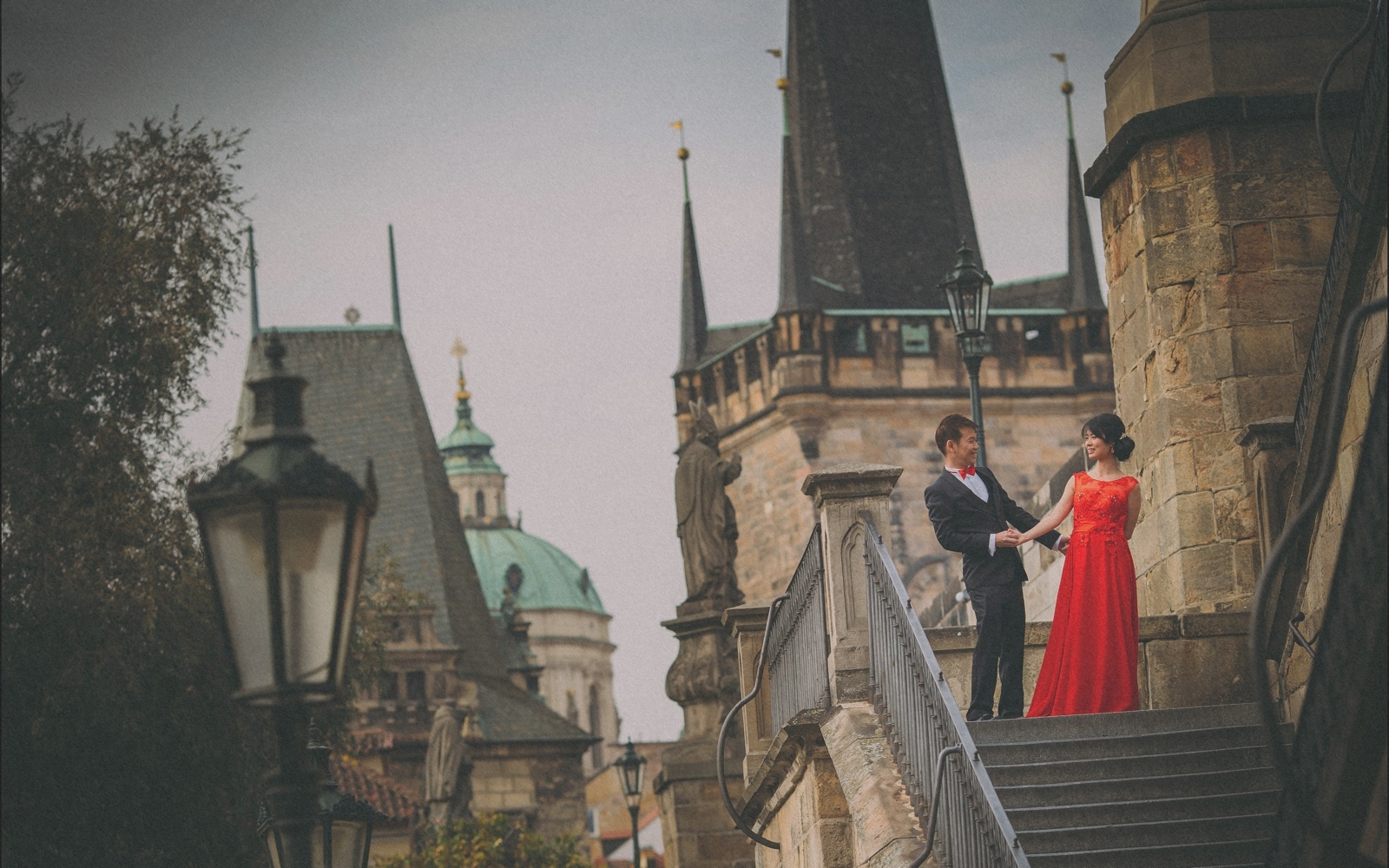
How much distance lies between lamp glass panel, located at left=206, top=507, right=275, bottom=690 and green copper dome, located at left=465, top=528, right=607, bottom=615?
436 ft

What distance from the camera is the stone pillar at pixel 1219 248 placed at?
1163cm

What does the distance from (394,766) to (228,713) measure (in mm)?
45702

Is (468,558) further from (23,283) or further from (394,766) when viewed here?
(23,283)

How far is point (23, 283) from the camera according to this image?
17.2m

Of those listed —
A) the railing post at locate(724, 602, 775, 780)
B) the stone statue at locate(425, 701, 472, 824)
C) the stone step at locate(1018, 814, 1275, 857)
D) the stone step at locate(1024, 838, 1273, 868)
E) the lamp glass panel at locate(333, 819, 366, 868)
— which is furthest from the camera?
the stone statue at locate(425, 701, 472, 824)

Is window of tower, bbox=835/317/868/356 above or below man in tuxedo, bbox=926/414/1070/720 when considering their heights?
above

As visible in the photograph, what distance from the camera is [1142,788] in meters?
8.70

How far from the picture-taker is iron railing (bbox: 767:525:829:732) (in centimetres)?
1014

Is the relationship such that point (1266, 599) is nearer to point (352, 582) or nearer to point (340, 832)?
point (352, 582)

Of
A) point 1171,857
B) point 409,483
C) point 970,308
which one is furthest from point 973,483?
point 409,483

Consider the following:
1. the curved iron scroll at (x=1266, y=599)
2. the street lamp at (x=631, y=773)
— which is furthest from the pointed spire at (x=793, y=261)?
the curved iron scroll at (x=1266, y=599)

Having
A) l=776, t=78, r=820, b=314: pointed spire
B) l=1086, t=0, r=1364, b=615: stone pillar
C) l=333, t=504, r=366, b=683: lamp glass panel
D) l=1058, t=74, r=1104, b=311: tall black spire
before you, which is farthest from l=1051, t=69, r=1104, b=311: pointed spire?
l=333, t=504, r=366, b=683: lamp glass panel

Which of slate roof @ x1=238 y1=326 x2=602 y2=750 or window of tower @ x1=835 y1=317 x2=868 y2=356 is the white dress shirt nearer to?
window of tower @ x1=835 y1=317 x2=868 y2=356

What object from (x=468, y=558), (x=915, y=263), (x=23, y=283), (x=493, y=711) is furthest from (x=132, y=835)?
(x=468, y=558)
